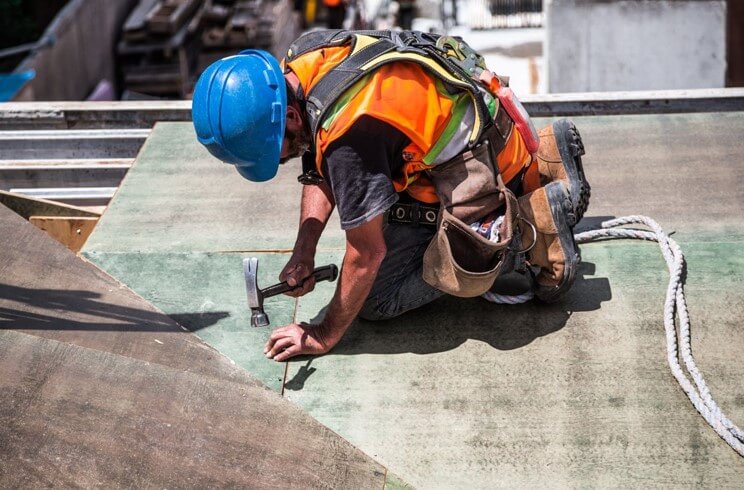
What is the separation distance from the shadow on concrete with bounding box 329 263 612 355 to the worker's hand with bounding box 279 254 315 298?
0.86 feet

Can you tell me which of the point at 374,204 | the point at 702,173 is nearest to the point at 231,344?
the point at 374,204

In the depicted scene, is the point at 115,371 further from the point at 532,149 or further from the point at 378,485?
the point at 532,149

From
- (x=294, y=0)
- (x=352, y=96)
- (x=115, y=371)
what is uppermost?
(x=352, y=96)

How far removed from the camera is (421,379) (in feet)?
11.8

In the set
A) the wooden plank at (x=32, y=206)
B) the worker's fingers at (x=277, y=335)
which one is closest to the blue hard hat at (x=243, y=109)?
the worker's fingers at (x=277, y=335)

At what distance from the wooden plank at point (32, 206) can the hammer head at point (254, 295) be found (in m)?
1.67

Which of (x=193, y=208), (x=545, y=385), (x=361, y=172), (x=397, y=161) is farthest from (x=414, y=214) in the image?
(x=193, y=208)

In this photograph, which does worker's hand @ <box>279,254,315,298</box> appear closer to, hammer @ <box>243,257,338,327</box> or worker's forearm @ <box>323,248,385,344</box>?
hammer @ <box>243,257,338,327</box>

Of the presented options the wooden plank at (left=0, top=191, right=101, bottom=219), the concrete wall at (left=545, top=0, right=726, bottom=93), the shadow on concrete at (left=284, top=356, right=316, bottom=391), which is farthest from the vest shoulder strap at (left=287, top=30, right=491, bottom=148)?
the concrete wall at (left=545, top=0, right=726, bottom=93)

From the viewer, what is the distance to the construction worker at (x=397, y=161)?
10.7 feet

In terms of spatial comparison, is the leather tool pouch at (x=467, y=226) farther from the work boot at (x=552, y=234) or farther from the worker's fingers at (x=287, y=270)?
the worker's fingers at (x=287, y=270)

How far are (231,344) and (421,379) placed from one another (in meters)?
0.80

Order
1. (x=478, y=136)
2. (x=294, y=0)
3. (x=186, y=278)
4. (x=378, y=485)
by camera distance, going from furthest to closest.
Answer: (x=294, y=0) < (x=186, y=278) < (x=478, y=136) < (x=378, y=485)

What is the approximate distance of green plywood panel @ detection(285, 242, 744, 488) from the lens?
320cm
